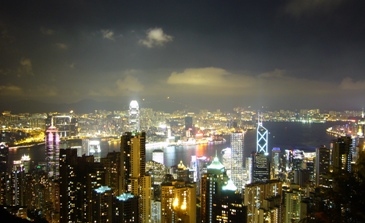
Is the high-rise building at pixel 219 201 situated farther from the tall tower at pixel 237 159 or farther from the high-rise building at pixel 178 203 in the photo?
the tall tower at pixel 237 159

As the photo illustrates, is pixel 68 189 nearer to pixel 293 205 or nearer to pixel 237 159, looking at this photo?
pixel 293 205

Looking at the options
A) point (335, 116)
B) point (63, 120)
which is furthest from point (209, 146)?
point (63, 120)

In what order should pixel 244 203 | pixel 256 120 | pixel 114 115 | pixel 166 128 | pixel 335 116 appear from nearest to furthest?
pixel 244 203 → pixel 114 115 → pixel 335 116 → pixel 256 120 → pixel 166 128

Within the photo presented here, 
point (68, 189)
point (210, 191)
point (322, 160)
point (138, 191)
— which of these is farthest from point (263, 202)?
point (68, 189)

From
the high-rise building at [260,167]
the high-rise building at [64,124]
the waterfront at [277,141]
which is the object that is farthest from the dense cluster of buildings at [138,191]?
the waterfront at [277,141]

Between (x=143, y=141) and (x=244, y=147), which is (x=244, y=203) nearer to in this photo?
(x=143, y=141)

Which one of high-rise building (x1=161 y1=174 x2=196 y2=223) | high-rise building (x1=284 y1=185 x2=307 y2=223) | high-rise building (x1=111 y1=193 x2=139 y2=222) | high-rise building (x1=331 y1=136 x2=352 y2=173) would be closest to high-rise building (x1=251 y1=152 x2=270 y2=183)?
high-rise building (x1=331 y1=136 x2=352 y2=173)

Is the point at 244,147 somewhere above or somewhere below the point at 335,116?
below
